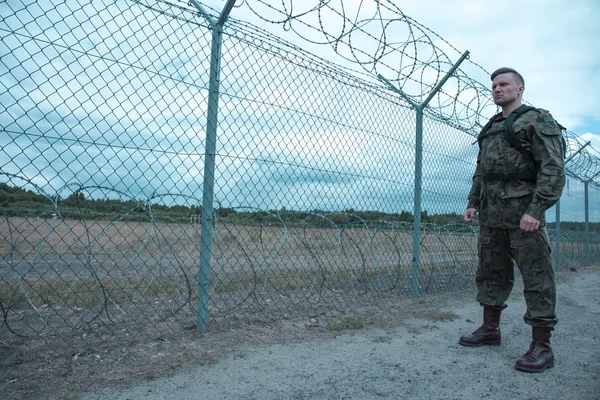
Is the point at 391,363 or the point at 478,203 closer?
the point at 391,363

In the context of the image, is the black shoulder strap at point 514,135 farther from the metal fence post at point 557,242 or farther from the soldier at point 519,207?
the metal fence post at point 557,242

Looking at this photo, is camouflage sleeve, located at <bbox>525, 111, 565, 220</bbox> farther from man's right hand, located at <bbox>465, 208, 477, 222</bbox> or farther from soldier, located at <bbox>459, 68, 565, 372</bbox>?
man's right hand, located at <bbox>465, 208, 477, 222</bbox>

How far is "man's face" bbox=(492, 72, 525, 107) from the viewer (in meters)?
3.31

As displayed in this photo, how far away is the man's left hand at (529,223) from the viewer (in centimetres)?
295

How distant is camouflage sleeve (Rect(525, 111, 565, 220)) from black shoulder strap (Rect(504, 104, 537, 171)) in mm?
41

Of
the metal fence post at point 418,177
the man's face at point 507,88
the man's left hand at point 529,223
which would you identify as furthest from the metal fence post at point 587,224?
the man's left hand at point 529,223

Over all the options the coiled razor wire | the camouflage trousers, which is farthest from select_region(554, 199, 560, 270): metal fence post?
the camouflage trousers

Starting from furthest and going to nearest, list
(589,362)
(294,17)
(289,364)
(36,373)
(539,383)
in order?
(294,17), (589,362), (289,364), (539,383), (36,373)

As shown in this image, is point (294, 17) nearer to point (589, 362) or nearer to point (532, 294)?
point (532, 294)

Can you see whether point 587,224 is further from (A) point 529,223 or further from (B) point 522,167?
(A) point 529,223

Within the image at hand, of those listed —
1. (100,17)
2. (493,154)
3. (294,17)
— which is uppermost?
(294,17)

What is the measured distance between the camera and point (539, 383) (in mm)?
2801

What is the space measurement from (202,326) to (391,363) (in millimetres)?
1394

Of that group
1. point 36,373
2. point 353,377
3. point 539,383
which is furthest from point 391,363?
point 36,373
